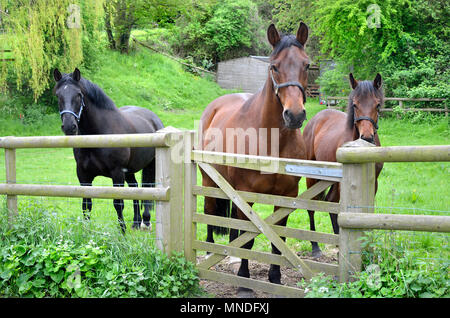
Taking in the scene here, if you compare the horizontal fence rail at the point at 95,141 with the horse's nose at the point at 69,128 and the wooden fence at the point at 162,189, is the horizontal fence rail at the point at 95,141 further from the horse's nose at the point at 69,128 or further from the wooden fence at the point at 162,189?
the horse's nose at the point at 69,128

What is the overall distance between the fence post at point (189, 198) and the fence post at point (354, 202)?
1408 mm

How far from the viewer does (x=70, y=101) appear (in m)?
5.48

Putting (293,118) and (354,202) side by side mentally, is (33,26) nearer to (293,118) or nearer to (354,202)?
(293,118)

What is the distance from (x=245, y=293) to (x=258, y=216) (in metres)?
0.80

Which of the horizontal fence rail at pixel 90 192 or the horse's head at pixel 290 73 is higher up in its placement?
the horse's head at pixel 290 73

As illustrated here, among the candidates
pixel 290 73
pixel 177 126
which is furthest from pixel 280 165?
pixel 177 126

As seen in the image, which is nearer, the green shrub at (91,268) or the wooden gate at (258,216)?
the wooden gate at (258,216)

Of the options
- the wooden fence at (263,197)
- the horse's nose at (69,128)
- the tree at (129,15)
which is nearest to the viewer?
the wooden fence at (263,197)

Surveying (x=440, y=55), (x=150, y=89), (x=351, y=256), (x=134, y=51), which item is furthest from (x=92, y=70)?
(x=351, y=256)

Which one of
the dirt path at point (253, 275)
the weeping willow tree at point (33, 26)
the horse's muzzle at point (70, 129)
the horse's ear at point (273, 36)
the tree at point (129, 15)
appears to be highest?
the tree at point (129, 15)

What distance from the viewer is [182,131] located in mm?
3965

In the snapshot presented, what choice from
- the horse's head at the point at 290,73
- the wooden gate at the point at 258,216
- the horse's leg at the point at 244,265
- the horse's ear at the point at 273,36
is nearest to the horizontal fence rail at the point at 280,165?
the wooden gate at the point at 258,216

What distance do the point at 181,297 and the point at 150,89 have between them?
845 inches

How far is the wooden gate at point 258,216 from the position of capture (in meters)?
3.46
